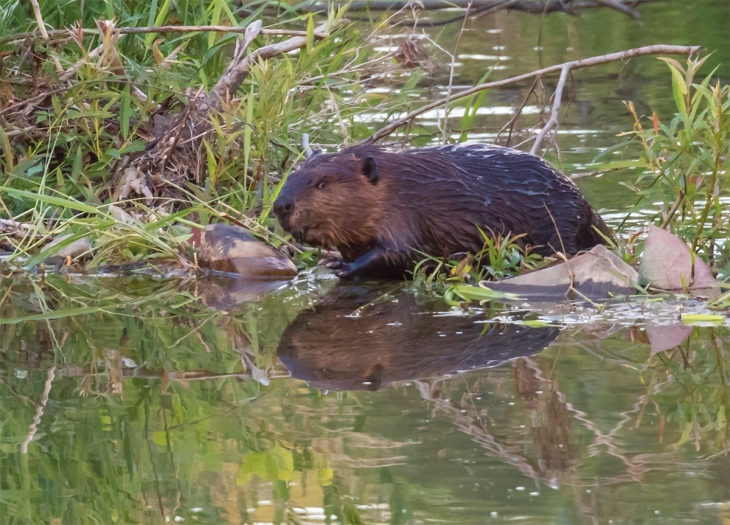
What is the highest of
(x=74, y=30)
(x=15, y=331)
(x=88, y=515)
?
(x=74, y=30)

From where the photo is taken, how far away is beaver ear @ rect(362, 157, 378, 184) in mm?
4098

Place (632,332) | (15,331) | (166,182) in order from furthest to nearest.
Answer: (166,182)
(15,331)
(632,332)

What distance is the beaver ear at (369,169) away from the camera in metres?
4.10

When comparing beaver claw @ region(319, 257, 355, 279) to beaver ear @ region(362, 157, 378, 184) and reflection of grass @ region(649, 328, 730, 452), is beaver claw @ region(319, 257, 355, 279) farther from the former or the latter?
reflection of grass @ region(649, 328, 730, 452)

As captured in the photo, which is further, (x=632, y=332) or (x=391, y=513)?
(x=632, y=332)

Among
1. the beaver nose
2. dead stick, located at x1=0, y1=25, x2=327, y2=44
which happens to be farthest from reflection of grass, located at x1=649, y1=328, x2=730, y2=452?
dead stick, located at x1=0, y1=25, x2=327, y2=44

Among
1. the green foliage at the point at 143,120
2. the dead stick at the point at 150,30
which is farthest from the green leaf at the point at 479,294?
the dead stick at the point at 150,30

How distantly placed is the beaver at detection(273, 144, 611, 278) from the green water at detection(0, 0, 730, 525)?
6.7 inches

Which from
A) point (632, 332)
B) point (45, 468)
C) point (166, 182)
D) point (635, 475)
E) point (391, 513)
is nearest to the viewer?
point (391, 513)

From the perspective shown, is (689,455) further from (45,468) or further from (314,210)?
(314,210)

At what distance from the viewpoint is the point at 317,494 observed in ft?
6.57

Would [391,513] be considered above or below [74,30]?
below

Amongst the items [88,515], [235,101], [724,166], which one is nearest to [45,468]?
[88,515]

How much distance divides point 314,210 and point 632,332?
4.23 feet
